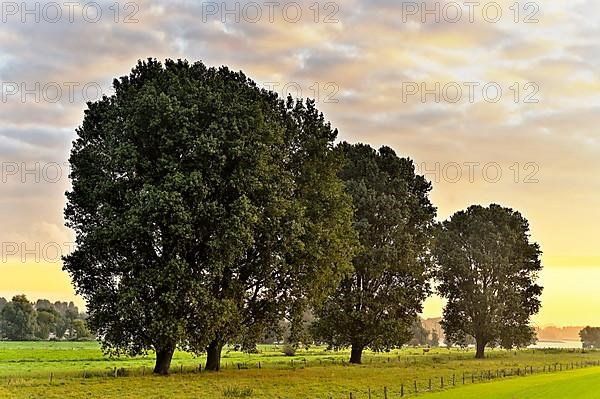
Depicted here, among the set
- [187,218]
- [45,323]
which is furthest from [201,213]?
[45,323]

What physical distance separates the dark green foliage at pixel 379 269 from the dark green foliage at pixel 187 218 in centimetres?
1384

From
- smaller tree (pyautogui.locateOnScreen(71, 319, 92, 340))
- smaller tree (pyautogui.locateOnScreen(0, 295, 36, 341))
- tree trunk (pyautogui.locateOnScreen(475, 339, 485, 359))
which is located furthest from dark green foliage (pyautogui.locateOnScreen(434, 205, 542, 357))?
smaller tree (pyautogui.locateOnScreen(0, 295, 36, 341))

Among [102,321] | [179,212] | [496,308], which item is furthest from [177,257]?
[496,308]

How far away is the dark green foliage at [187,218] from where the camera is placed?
42.9 m

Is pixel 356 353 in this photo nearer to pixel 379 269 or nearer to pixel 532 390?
pixel 379 269

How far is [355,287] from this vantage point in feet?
224

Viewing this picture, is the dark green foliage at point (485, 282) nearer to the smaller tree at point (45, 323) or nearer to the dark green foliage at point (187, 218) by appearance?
the dark green foliage at point (187, 218)

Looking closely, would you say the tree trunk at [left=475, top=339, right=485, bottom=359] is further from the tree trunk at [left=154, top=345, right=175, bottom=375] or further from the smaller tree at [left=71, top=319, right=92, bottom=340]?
the smaller tree at [left=71, top=319, right=92, bottom=340]

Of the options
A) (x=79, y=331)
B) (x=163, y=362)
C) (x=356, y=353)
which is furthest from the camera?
(x=79, y=331)

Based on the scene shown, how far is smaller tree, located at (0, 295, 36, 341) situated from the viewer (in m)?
168

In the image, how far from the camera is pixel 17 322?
168625 mm

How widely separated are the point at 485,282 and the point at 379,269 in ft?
116

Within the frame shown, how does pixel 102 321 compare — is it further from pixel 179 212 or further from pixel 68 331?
pixel 68 331

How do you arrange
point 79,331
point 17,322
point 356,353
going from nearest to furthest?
point 356,353, point 17,322, point 79,331
